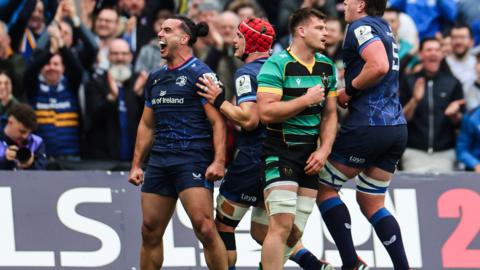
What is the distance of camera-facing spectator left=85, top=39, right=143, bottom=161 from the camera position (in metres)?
15.4

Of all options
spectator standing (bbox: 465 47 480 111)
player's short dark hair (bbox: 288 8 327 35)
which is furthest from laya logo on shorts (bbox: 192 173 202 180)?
spectator standing (bbox: 465 47 480 111)

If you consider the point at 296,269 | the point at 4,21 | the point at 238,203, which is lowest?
the point at 296,269

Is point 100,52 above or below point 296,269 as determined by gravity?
above

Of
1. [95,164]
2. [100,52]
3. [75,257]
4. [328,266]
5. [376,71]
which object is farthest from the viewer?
[100,52]

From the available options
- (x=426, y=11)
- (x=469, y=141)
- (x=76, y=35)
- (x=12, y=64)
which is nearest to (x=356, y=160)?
(x=469, y=141)

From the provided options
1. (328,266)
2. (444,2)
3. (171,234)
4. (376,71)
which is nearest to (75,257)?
(171,234)

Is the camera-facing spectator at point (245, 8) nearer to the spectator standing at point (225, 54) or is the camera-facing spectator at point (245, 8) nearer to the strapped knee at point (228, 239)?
the spectator standing at point (225, 54)

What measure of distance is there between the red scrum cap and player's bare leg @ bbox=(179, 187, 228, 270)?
129cm

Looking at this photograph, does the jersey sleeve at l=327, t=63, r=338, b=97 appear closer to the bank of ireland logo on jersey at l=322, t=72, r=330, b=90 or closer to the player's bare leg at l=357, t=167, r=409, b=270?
the bank of ireland logo on jersey at l=322, t=72, r=330, b=90

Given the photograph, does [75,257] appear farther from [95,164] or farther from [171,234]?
[95,164]

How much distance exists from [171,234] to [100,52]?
4.05 m

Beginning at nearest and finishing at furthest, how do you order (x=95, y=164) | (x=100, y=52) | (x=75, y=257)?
(x=75, y=257)
(x=95, y=164)
(x=100, y=52)

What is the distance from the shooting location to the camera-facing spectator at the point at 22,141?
44.4ft

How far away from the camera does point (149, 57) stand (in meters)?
15.8
